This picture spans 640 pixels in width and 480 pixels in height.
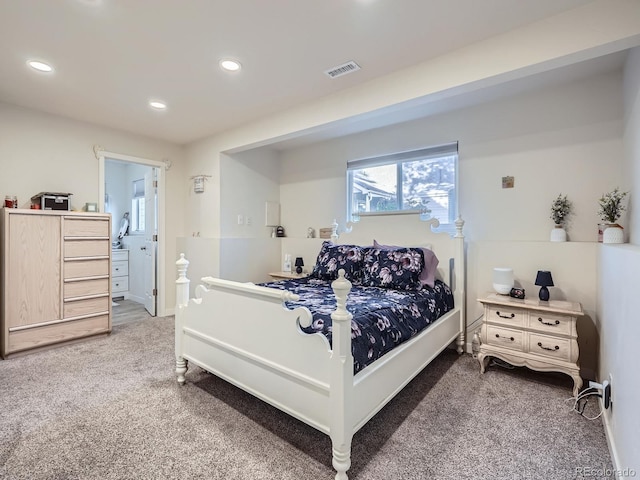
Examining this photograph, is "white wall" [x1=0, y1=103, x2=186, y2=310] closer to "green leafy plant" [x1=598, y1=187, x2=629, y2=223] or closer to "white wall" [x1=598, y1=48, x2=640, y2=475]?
"white wall" [x1=598, y1=48, x2=640, y2=475]

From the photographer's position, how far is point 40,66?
8.05 feet

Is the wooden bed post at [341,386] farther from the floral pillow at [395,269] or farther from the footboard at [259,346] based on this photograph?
the floral pillow at [395,269]

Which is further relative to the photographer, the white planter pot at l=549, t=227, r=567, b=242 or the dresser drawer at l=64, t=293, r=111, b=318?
the dresser drawer at l=64, t=293, r=111, b=318

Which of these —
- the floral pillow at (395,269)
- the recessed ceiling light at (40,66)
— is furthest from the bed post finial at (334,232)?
the recessed ceiling light at (40,66)

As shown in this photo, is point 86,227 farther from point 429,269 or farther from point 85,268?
point 429,269

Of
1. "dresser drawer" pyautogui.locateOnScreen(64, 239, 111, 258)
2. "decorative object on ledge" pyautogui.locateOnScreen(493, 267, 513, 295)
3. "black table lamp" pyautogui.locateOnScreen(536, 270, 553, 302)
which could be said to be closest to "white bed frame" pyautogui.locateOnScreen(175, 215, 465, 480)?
"decorative object on ledge" pyautogui.locateOnScreen(493, 267, 513, 295)

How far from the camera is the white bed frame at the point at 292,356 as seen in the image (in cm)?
147

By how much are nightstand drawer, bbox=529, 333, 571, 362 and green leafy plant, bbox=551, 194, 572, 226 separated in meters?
1.02

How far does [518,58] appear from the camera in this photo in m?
1.98

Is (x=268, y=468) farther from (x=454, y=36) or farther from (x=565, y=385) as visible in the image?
(x=454, y=36)

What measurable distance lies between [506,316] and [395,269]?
3.17 ft

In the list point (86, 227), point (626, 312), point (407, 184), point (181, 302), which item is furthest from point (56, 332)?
point (626, 312)

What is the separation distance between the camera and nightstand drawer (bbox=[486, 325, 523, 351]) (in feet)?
8.13

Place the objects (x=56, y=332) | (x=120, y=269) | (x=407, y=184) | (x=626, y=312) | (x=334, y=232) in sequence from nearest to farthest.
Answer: (x=626, y=312) → (x=56, y=332) → (x=407, y=184) → (x=334, y=232) → (x=120, y=269)
